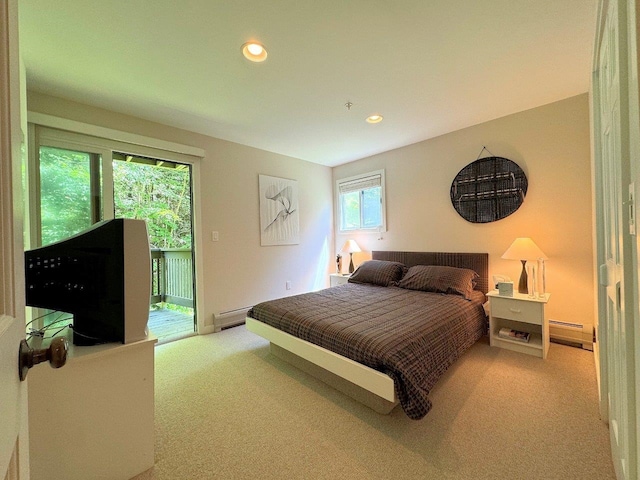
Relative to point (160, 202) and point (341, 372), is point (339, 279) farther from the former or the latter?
point (160, 202)

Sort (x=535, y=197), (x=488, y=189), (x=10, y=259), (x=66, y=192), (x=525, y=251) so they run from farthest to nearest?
(x=488, y=189) → (x=535, y=197) → (x=525, y=251) → (x=66, y=192) → (x=10, y=259)

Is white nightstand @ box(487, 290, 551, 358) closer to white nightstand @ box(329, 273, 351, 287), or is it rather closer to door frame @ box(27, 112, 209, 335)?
white nightstand @ box(329, 273, 351, 287)

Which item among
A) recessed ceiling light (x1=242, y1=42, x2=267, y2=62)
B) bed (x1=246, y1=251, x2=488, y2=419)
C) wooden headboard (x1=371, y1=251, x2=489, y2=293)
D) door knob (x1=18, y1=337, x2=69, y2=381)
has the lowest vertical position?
bed (x1=246, y1=251, x2=488, y2=419)

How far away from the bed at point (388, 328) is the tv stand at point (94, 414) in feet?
3.42

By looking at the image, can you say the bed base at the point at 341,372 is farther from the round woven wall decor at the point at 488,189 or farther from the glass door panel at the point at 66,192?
the round woven wall decor at the point at 488,189

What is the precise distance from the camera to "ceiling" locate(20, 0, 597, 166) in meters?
1.52

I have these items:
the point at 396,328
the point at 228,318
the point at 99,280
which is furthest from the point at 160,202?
the point at 396,328

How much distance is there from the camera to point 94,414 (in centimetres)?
119

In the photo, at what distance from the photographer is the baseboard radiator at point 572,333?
2.42 m

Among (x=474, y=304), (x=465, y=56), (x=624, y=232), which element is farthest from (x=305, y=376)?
(x=465, y=56)

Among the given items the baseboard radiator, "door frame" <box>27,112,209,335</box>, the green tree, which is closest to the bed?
the baseboard radiator

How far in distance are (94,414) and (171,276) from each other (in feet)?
12.1

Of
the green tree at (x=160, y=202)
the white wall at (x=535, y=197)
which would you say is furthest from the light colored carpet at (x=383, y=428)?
the green tree at (x=160, y=202)

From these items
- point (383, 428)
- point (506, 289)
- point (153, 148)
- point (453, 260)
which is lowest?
point (383, 428)
